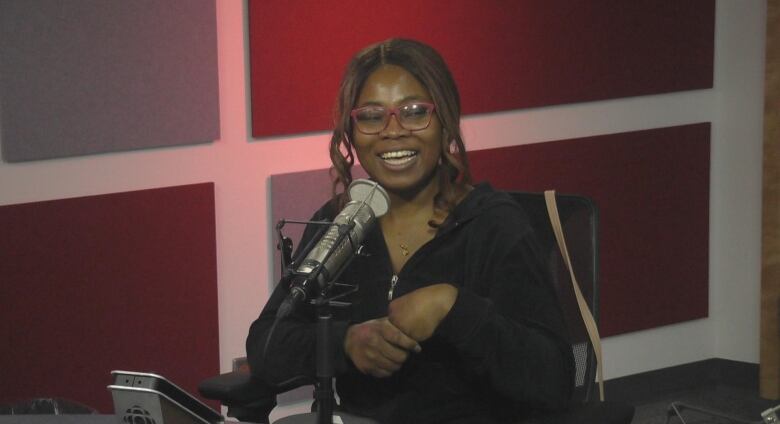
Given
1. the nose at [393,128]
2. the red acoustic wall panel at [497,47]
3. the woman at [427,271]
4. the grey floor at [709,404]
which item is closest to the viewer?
the woman at [427,271]

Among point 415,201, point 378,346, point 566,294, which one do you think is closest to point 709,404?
point 566,294

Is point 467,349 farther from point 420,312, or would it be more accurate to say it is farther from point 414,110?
point 414,110

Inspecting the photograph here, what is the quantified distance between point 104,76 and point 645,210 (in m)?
2.15

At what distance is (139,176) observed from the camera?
3627 millimetres

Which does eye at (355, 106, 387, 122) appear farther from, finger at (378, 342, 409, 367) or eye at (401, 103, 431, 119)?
finger at (378, 342, 409, 367)

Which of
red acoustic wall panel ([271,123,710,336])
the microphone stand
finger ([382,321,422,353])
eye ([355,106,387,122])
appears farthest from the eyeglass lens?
red acoustic wall panel ([271,123,710,336])

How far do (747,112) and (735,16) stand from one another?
1.15ft

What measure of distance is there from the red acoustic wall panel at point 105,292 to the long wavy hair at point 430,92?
1.15 m

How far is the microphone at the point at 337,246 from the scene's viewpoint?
1852mm

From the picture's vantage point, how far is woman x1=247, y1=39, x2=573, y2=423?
236 cm

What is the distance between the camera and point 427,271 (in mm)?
2543

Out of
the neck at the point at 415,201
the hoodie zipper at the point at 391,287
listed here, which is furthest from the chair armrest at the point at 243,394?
the neck at the point at 415,201

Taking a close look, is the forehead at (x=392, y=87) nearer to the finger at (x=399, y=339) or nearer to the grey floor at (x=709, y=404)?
the finger at (x=399, y=339)

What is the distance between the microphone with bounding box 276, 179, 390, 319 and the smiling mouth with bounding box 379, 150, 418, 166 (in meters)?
0.36
